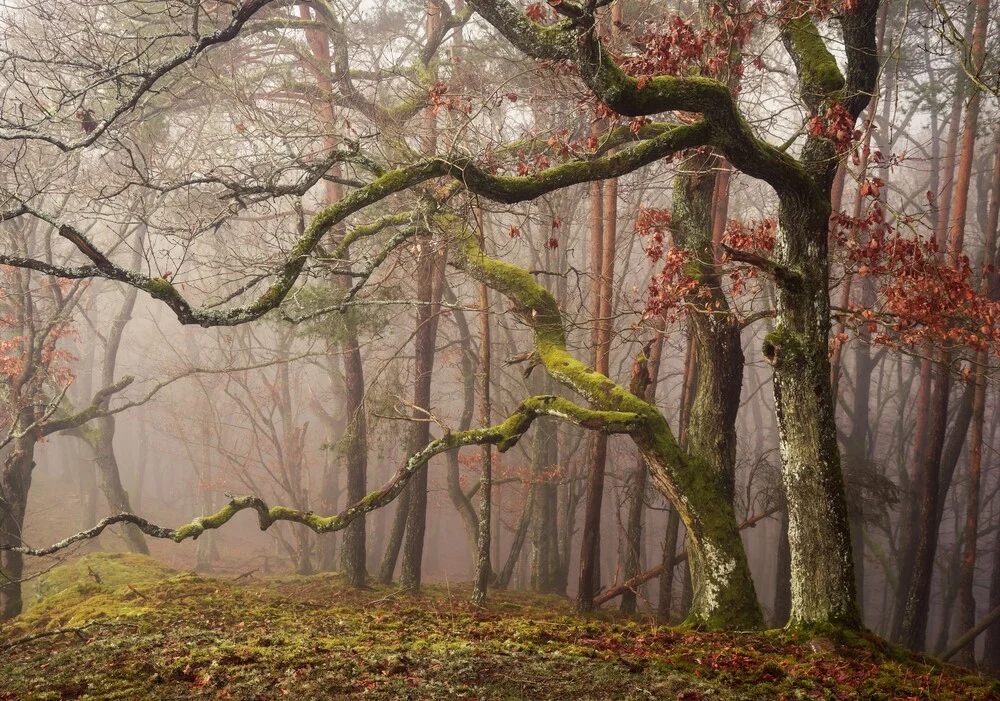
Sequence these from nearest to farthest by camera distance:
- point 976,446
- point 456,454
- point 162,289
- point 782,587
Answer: point 162,289
point 976,446
point 782,587
point 456,454

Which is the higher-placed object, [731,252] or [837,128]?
[837,128]

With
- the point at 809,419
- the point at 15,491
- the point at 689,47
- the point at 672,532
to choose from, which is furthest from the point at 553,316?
the point at 15,491

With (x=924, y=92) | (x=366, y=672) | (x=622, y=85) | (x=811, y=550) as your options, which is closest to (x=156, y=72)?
(x=622, y=85)

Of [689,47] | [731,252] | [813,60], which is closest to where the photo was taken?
[731,252]

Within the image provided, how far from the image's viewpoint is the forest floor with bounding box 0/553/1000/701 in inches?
147

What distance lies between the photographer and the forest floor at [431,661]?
3.74 metres

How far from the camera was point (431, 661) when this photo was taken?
4340 millimetres

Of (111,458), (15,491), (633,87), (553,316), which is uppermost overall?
(633,87)

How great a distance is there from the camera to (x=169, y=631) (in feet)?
17.1

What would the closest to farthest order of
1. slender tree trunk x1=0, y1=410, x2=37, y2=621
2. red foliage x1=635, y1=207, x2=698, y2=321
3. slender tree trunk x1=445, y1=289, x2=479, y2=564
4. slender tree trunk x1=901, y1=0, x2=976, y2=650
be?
red foliage x1=635, y1=207, x2=698, y2=321
slender tree trunk x1=0, y1=410, x2=37, y2=621
slender tree trunk x1=901, y1=0, x2=976, y2=650
slender tree trunk x1=445, y1=289, x2=479, y2=564

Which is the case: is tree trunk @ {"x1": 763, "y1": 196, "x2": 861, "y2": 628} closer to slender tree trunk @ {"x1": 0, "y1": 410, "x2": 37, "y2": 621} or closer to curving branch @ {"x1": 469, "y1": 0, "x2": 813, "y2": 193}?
curving branch @ {"x1": 469, "y1": 0, "x2": 813, "y2": 193}

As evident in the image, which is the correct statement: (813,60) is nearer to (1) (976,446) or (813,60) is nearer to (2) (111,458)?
(1) (976,446)

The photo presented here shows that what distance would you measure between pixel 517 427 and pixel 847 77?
15.3 feet

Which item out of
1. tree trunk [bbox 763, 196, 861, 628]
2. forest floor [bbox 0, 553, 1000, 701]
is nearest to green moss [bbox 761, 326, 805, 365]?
tree trunk [bbox 763, 196, 861, 628]
